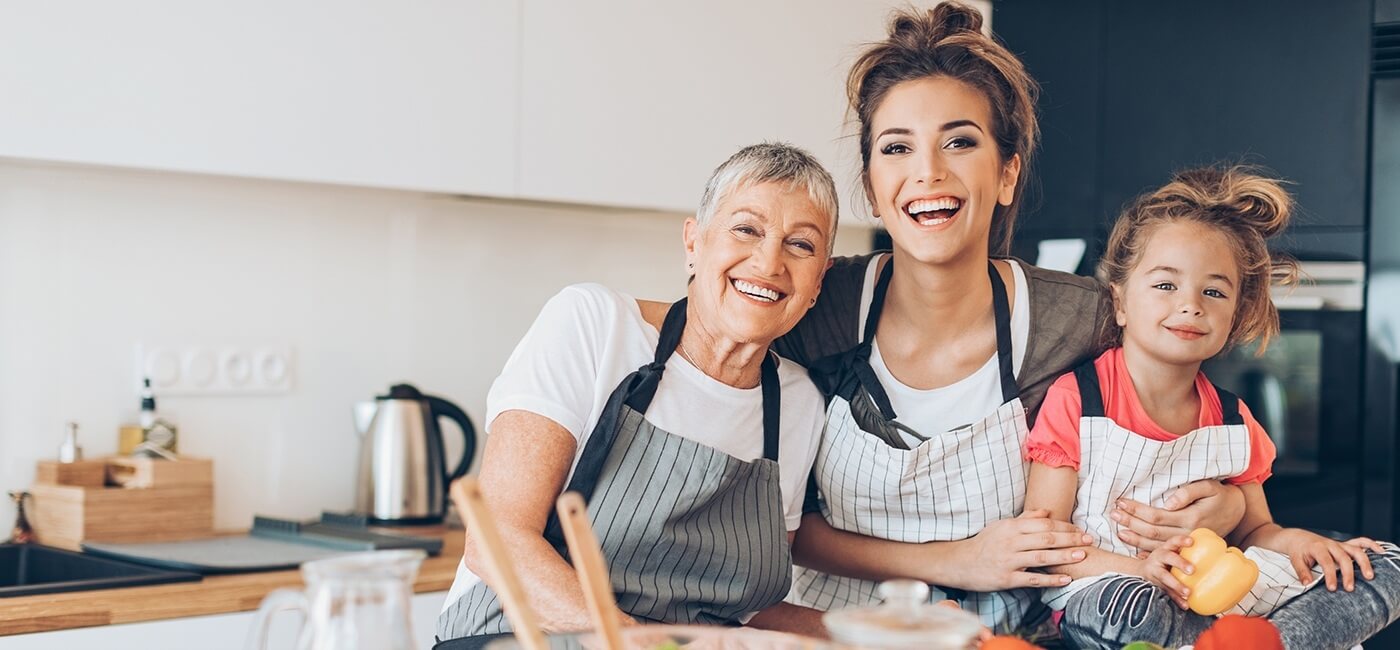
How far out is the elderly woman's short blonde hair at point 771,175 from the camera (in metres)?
1.44

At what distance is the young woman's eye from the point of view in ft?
5.21

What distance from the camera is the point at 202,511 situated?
2.32 metres

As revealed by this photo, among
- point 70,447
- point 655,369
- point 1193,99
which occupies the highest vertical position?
point 1193,99

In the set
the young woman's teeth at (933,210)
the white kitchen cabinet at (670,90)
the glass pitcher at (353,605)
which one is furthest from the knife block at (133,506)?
the glass pitcher at (353,605)

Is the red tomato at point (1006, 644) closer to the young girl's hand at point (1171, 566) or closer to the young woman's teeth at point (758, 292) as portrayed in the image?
the young girl's hand at point (1171, 566)

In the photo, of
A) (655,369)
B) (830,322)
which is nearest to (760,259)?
(655,369)

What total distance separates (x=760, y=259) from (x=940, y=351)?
1.07 ft

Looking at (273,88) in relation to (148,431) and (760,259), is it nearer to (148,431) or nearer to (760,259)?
(148,431)

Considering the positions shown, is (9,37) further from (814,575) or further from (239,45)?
(814,575)

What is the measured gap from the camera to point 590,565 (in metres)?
0.74

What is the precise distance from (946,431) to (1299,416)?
1.51 meters

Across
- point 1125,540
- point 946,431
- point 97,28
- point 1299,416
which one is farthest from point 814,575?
point 1299,416

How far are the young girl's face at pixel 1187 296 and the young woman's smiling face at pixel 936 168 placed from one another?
0.21 m

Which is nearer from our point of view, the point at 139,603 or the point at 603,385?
the point at 603,385
